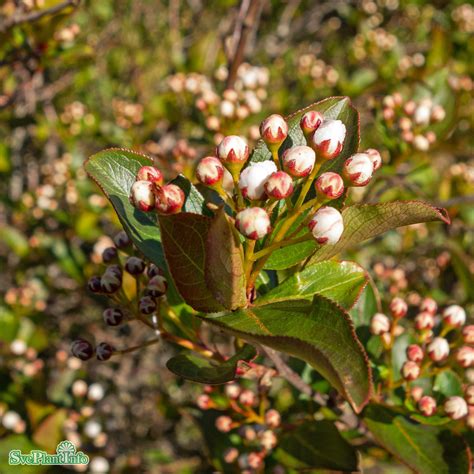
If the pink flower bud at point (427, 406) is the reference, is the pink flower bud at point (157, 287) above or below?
above

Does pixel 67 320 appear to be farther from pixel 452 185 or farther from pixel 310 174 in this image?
pixel 310 174

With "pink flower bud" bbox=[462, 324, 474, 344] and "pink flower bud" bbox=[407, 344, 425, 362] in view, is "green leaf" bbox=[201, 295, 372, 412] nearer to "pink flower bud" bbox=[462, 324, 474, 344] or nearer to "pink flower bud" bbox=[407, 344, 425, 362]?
"pink flower bud" bbox=[407, 344, 425, 362]

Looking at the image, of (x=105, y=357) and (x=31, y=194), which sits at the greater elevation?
(x=105, y=357)

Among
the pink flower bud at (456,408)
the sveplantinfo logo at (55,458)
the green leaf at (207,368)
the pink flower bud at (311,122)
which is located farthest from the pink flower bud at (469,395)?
the sveplantinfo logo at (55,458)

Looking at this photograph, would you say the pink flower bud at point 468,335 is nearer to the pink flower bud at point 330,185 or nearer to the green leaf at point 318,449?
the green leaf at point 318,449

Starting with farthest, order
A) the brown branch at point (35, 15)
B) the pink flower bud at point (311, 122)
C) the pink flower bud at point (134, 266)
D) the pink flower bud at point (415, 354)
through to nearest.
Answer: the brown branch at point (35, 15) → the pink flower bud at point (415, 354) → the pink flower bud at point (134, 266) → the pink flower bud at point (311, 122)

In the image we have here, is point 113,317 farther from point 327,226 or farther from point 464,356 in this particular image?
point 464,356

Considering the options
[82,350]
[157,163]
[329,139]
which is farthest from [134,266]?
[157,163]

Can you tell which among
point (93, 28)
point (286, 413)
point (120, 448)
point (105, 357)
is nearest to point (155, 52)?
point (93, 28)
